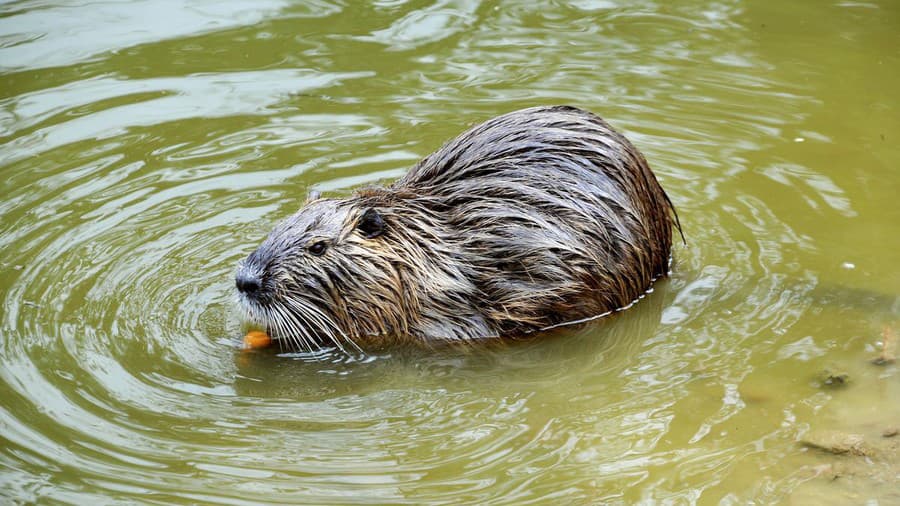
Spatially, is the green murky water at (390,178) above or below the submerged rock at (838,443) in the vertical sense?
above

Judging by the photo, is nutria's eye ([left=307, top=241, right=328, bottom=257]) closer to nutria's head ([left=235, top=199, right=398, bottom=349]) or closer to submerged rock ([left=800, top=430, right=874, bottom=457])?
nutria's head ([left=235, top=199, right=398, bottom=349])

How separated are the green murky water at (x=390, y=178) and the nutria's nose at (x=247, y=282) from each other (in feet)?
0.84

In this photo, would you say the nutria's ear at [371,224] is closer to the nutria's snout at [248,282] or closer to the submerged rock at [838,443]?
the nutria's snout at [248,282]

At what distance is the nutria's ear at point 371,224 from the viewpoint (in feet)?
16.9

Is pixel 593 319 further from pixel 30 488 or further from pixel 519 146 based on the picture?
pixel 30 488

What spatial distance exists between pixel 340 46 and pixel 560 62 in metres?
1.54

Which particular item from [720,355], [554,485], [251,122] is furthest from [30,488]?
[251,122]

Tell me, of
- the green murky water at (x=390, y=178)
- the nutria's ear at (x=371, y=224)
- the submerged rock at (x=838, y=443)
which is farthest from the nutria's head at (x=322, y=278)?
the submerged rock at (x=838, y=443)

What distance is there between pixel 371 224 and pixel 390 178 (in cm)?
138

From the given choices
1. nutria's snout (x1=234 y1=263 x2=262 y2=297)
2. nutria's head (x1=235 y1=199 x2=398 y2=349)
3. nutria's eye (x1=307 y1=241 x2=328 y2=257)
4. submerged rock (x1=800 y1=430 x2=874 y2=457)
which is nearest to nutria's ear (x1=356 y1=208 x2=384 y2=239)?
nutria's head (x1=235 y1=199 x2=398 y2=349)

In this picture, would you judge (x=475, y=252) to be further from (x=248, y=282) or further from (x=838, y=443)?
(x=838, y=443)

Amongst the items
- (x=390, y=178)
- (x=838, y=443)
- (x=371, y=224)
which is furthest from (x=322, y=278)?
(x=838, y=443)

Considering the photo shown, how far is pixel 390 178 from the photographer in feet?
21.4

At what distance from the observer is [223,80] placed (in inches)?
306
